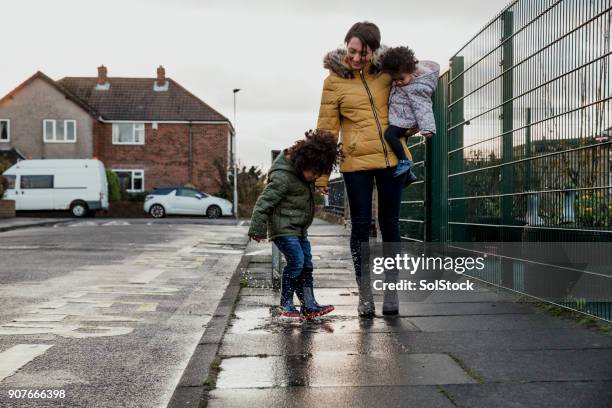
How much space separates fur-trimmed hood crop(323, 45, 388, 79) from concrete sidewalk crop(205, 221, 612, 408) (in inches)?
66.2

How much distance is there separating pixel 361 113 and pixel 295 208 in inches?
31.0

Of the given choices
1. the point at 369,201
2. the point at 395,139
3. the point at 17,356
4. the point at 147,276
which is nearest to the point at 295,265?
the point at 369,201

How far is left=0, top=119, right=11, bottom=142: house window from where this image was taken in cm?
4541

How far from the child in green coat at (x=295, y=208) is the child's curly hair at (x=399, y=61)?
62 cm

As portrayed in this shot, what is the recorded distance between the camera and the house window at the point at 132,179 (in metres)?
47.7

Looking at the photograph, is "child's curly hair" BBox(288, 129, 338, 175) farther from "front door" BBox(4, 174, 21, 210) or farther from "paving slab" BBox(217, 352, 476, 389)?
"front door" BBox(4, 174, 21, 210)

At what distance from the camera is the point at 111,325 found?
5.71 m

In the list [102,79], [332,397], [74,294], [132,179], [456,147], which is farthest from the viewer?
[102,79]

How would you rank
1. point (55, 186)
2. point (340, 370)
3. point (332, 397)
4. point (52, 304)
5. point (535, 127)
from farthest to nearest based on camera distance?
point (55, 186) < point (52, 304) < point (535, 127) < point (340, 370) < point (332, 397)

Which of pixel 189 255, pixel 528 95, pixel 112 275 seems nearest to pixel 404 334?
pixel 528 95

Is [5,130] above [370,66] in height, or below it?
above

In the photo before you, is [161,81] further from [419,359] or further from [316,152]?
[419,359]

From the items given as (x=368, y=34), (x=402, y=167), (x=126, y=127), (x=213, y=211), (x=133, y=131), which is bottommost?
(x=213, y=211)

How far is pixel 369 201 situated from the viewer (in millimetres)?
5543
